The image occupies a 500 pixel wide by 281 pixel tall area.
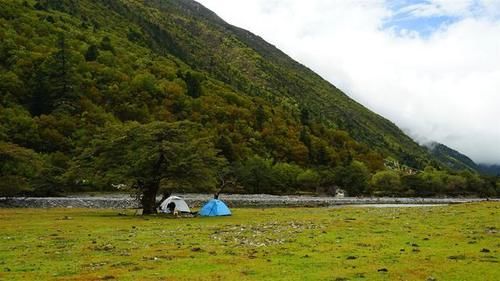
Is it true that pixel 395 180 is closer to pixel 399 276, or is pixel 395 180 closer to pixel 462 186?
pixel 462 186

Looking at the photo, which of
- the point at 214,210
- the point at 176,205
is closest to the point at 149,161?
the point at 176,205

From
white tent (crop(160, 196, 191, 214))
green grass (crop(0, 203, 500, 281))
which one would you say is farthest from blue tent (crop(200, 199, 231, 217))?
green grass (crop(0, 203, 500, 281))

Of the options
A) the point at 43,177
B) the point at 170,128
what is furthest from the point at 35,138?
the point at 170,128

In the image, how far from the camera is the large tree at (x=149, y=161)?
61.2 metres

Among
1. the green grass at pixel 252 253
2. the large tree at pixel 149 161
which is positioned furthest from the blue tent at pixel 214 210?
the green grass at pixel 252 253

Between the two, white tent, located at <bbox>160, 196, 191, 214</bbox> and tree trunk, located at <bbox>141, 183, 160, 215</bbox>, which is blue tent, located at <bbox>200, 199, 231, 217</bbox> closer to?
white tent, located at <bbox>160, 196, 191, 214</bbox>

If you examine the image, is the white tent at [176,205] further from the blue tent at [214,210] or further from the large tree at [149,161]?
the blue tent at [214,210]

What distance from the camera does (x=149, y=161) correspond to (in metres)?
61.0

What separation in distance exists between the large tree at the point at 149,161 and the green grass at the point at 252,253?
1748 centimetres

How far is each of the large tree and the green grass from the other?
17.5 metres

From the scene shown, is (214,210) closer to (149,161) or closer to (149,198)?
(149,198)

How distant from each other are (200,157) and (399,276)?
44.1 m

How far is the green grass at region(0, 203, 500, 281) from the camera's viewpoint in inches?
898

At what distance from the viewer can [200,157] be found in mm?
64375
